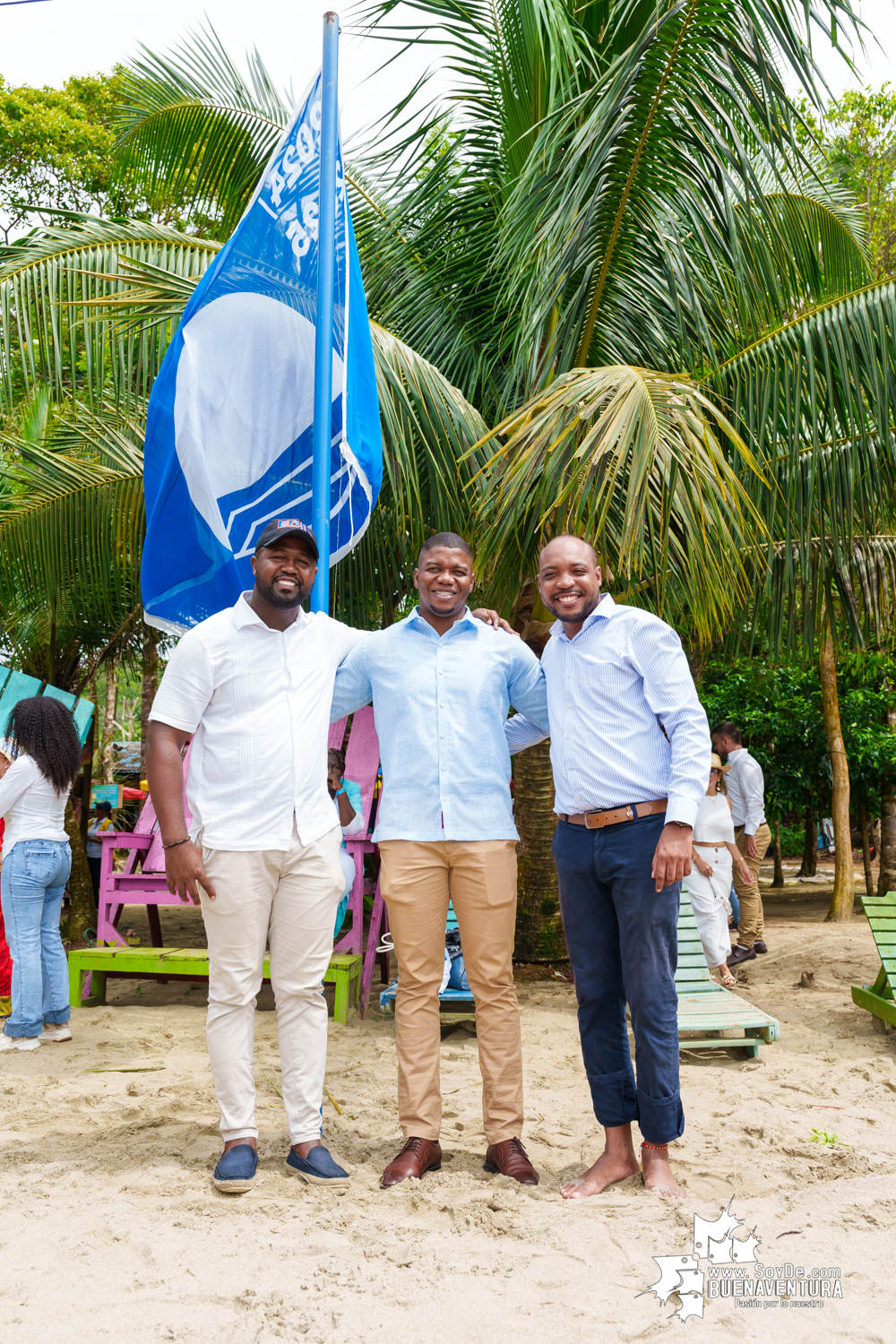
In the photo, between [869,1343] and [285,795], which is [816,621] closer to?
[285,795]

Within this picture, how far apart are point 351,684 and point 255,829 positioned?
641 millimetres

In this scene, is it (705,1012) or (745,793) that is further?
(745,793)

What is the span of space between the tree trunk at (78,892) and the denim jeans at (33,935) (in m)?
3.26

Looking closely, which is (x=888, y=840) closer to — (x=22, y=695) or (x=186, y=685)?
(x=22, y=695)

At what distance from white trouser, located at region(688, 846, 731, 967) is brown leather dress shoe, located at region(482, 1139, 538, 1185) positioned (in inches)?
134

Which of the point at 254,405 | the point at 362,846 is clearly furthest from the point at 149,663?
the point at 254,405

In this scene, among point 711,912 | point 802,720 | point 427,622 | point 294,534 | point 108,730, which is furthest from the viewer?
point 108,730

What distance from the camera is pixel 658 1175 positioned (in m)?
3.11

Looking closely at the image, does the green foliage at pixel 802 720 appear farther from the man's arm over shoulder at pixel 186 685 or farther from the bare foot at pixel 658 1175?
the man's arm over shoulder at pixel 186 685

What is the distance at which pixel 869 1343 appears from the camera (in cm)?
219

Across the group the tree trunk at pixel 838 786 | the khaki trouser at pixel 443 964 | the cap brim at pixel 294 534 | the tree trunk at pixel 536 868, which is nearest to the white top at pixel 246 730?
the cap brim at pixel 294 534

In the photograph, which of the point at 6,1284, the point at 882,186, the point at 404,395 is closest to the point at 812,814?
the point at 882,186

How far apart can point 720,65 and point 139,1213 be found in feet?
17.3

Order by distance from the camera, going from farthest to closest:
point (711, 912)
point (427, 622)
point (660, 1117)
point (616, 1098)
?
point (711, 912) < point (427, 622) < point (616, 1098) < point (660, 1117)
